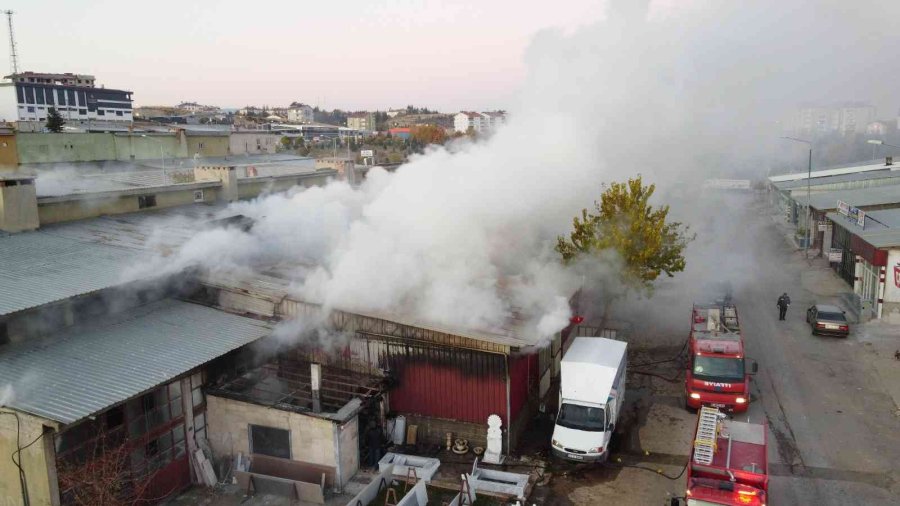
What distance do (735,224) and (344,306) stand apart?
1721 inches

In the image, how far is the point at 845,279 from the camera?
30984mm

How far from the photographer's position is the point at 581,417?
48.6 ft

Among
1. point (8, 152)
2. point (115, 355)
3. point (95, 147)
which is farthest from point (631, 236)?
point (95, 147)

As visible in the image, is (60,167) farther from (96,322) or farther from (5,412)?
(5,412)

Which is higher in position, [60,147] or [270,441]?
[60,147]

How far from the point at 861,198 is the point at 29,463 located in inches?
1493

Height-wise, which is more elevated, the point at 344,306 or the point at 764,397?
the point at 344,306

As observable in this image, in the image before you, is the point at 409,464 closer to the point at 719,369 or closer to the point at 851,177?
the point at 719,369

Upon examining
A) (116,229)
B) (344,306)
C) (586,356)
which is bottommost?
Answer: (586,356)

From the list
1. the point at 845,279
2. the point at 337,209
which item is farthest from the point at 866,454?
the point at 845,279

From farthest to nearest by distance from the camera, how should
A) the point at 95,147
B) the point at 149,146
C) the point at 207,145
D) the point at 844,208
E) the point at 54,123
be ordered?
the point at 207,145 < the point at 54,123 < the point at 149,146 < the point at 95,147 < the point at 844,208

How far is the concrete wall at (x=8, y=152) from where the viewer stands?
106 feet

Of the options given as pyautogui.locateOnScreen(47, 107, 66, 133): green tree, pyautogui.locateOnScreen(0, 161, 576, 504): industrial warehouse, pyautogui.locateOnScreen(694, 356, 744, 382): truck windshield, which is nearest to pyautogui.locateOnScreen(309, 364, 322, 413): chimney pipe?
pyautogui.locateOnScreen(0, 161, 576, 504): industrial warehouse

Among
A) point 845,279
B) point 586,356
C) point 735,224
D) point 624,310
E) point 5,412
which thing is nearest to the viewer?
point 5,412
